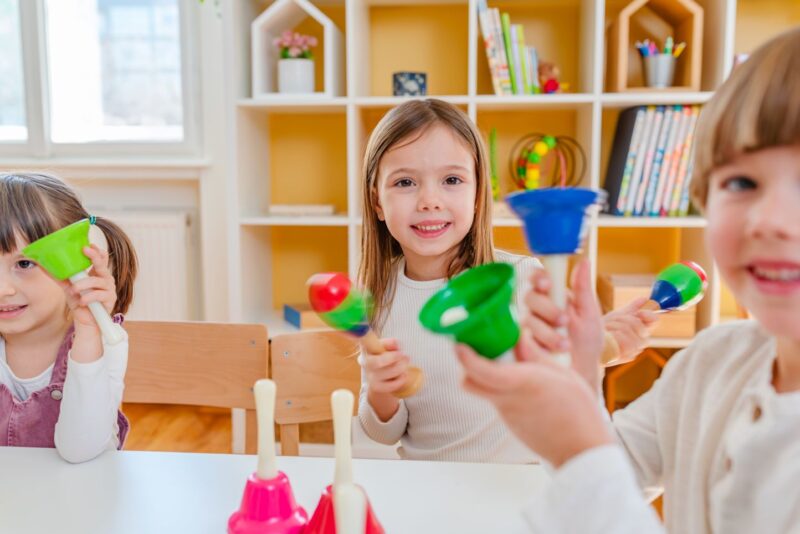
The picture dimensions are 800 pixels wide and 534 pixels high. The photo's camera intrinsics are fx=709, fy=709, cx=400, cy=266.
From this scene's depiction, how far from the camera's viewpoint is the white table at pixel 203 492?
70 centimetres

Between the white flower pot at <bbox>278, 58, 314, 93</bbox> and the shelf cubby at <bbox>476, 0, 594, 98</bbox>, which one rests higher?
the shelf cubby at <bbox>476, 0, 594, 98</bbox>

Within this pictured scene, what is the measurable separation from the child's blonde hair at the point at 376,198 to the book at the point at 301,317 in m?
0.91

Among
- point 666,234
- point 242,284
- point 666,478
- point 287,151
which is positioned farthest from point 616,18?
point 666,478

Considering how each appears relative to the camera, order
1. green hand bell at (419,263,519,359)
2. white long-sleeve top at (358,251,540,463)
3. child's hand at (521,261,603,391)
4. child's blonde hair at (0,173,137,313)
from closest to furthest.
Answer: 1. green hand bell at (419,263,519,359)
2. child's hand at (521,261,603,391)
3. child's blonde hair at (0,173,137,313)
4. white long-sleeve top at (358,251,540,463)

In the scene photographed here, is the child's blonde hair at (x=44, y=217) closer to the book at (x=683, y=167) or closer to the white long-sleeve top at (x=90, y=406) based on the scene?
Result: the white long-sleeve top at (x=90, y=406)

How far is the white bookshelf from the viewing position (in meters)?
2.13

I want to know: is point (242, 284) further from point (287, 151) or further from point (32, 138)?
point (32, 138)

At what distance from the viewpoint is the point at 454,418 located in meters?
1.17

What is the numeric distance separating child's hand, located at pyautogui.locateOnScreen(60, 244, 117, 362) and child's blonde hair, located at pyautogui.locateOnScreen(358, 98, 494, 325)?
0.48m

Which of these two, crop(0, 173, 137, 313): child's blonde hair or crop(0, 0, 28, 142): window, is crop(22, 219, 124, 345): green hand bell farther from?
crop(0, 0, 28, 142): window

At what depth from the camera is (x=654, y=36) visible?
2359 mm

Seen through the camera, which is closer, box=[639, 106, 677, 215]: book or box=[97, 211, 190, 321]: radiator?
box=[639, 106, 677, 215]: book

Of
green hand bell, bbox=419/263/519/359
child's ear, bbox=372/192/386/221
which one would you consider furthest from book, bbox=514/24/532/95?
green hand bell, bbox=419/263/519/359

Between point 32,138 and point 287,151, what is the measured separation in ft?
3.40
